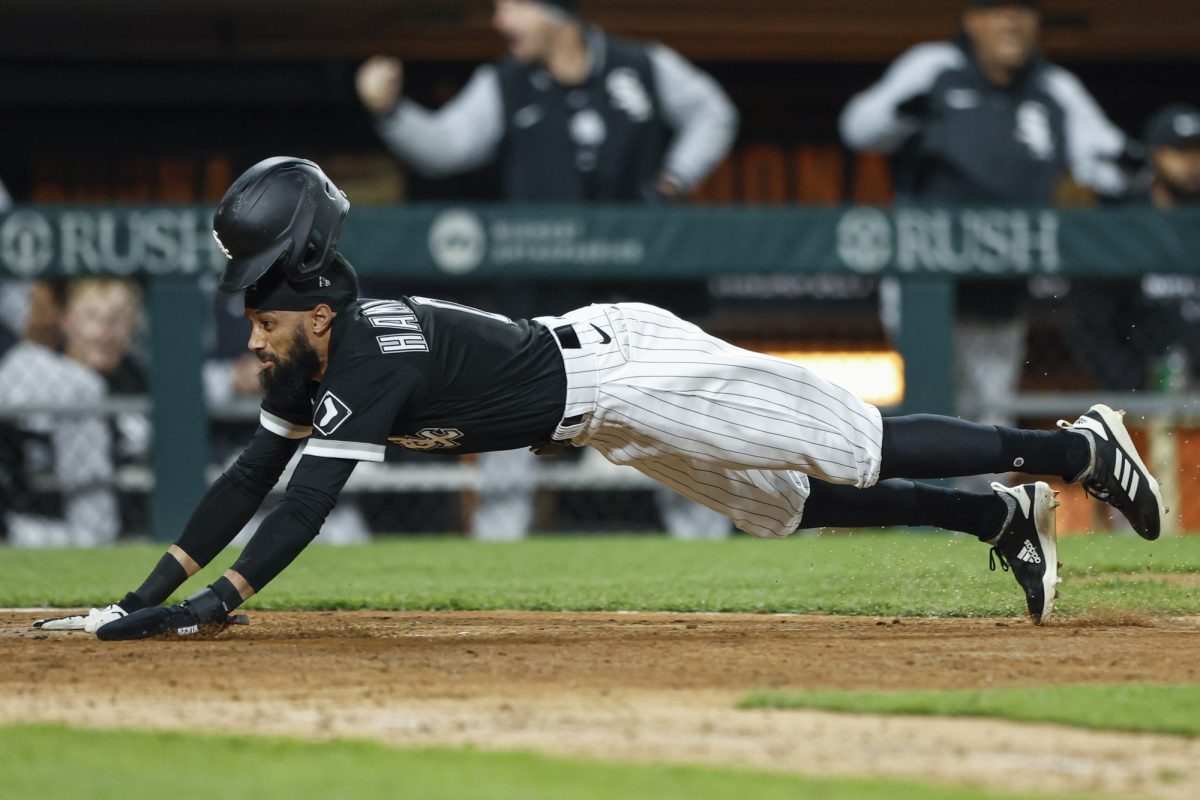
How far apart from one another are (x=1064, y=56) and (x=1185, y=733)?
10239 mm

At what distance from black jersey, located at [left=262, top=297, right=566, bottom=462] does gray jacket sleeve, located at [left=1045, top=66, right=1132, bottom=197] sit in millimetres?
5978

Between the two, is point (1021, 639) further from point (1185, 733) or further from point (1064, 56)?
point (1064, 56)

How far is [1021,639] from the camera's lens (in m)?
4.60

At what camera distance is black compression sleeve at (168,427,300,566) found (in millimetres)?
4703

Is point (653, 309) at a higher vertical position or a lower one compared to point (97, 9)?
lower

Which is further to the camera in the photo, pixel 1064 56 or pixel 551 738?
pixel 1064 56

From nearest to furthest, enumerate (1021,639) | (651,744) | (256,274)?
1. (651,744)
2. (256,274)
3. (1021,639)

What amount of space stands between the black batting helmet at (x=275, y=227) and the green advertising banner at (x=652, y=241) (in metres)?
4.30

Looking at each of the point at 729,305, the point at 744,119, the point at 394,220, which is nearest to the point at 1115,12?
the point at 744,119

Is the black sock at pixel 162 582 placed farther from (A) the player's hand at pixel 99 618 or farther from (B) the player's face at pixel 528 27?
(B) the player's face at pixel 528 27

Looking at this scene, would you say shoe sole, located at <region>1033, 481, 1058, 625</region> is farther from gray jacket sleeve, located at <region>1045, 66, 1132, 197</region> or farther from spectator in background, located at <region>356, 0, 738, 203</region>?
gray jacket sleeve, located at <region>1045, 66, 1132, 197</region>

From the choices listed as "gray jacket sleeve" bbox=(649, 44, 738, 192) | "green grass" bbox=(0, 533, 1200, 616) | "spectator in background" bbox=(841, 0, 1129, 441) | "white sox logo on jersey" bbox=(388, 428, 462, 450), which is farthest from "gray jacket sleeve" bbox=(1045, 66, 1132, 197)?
"white sox logo on jersey" bbox=(388, 428, 462, 450)

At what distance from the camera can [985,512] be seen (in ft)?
16.3

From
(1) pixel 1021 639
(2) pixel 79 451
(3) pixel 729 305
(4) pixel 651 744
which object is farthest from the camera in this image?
(3) pixel 729 305
